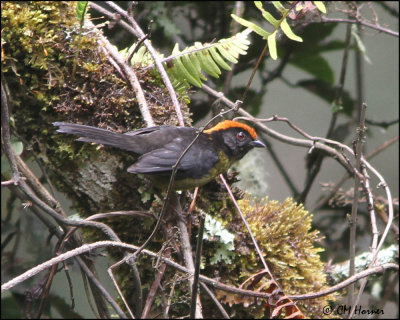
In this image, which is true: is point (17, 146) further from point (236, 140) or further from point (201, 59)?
point (236, 140)

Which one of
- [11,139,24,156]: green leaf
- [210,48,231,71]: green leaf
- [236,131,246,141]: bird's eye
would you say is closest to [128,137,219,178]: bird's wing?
[236,131,246,141]: bird's eye

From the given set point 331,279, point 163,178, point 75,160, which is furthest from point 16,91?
point 331,279

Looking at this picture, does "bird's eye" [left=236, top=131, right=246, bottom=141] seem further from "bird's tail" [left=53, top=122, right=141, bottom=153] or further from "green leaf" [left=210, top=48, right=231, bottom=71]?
"bird's tail" [left=53, top=122, right=141, bottom=153]

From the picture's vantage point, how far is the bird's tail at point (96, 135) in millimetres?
2240

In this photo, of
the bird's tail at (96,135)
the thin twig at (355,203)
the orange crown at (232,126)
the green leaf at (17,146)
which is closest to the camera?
the thin twig at (355,203)

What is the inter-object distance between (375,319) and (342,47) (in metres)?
2.22

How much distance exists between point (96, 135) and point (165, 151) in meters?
0.33

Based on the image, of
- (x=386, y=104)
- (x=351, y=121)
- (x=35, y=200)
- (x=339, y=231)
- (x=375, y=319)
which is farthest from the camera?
(x=386, y=104)

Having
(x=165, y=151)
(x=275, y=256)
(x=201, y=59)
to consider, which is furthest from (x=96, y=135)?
(x=275, y=256)

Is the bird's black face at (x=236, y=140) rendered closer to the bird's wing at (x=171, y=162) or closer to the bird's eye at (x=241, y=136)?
the bird's eye at (x=241, y=136)

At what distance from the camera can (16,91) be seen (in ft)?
8.33

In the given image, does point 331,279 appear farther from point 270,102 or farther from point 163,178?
point 270,102

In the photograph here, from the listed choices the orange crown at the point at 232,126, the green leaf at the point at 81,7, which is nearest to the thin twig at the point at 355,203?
the orange crown at the point at 232,126

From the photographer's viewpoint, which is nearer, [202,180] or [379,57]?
[202,180]
